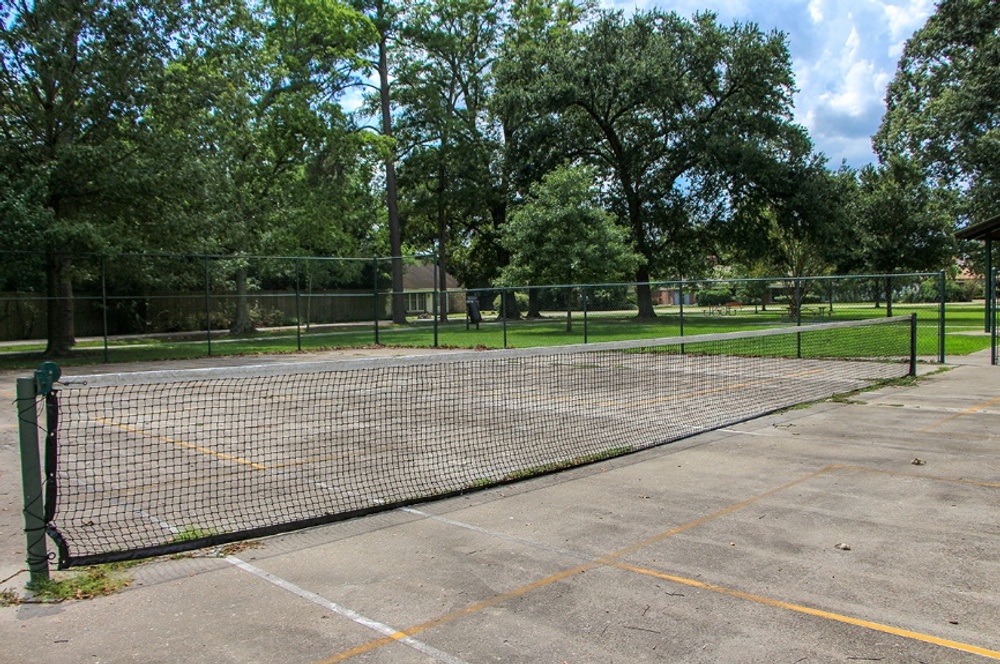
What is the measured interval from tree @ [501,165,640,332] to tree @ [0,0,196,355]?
14675 millimetres

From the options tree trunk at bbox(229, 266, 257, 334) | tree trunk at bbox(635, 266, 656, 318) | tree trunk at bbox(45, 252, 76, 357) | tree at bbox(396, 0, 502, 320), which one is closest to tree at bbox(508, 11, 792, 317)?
tree at bbox(396, 0, 502, 320)

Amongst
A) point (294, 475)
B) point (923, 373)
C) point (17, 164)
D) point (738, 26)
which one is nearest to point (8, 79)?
point (17, 164)

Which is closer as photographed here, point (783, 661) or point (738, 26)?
point (783, 661)

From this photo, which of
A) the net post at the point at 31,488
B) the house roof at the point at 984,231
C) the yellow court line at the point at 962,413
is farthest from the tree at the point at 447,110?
the net post at the point at 31,488

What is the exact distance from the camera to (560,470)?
6957 mm

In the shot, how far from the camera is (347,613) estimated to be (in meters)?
3.78

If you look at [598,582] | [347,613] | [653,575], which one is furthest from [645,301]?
[347,613]

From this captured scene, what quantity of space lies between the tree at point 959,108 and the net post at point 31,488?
4031 cm

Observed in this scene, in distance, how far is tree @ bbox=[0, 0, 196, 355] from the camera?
19062 mm

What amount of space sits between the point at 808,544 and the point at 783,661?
1726 millimetres

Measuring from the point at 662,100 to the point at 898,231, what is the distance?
14.3 meters

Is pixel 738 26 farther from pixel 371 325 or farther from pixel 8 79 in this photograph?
pixel 8 79

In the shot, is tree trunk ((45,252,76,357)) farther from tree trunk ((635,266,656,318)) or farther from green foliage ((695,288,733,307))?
green foliage ((695,288,733,307))

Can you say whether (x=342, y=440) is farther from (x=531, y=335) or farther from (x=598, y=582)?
(x=531, y=335)
